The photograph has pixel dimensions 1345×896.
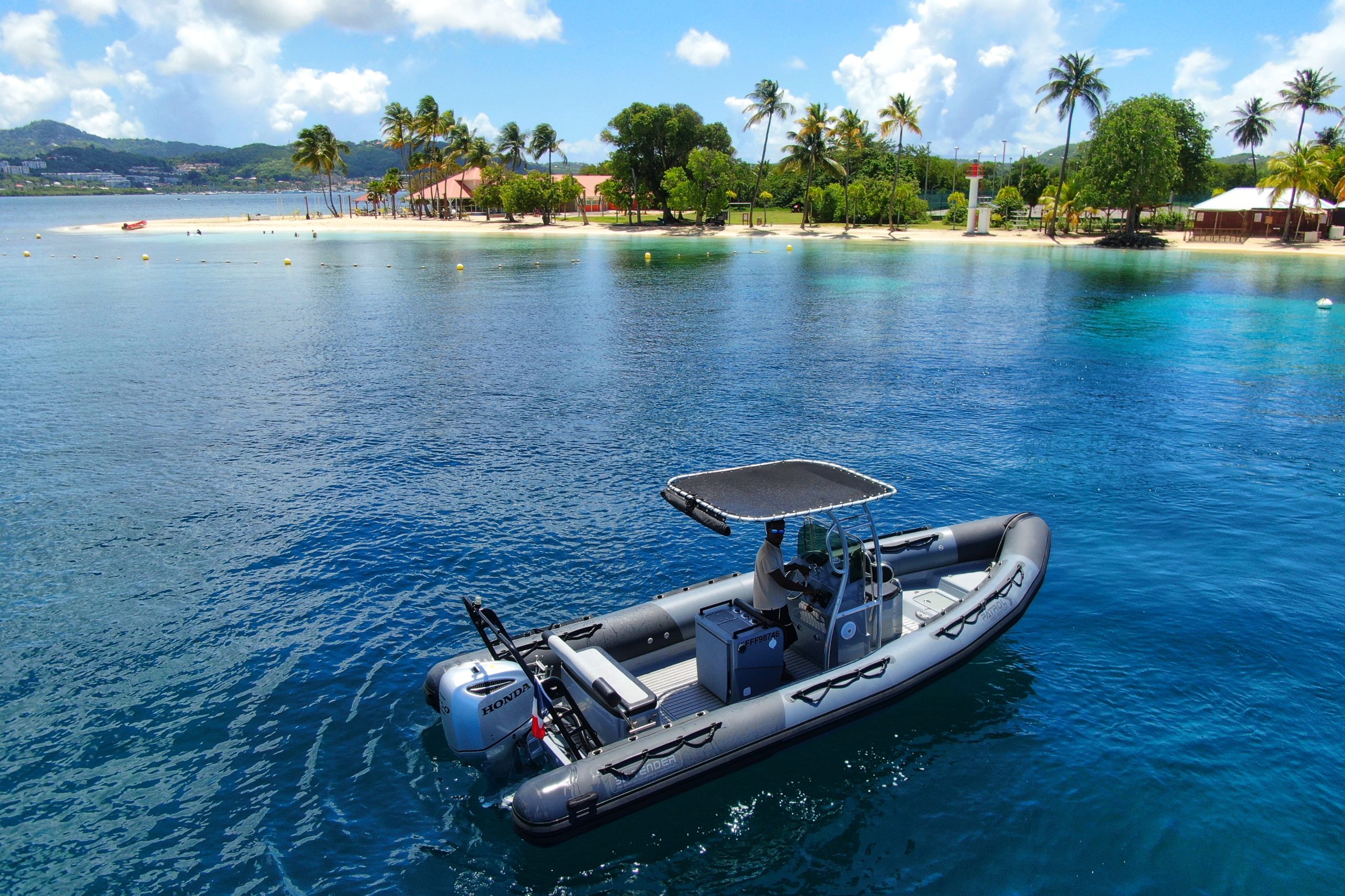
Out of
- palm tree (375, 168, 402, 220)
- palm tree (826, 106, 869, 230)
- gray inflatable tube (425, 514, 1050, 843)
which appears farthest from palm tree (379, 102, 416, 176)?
gray inflatable tube (425, 514, 1050, 843)

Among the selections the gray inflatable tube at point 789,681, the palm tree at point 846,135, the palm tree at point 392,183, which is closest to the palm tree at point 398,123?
the palm tree at point 392,183

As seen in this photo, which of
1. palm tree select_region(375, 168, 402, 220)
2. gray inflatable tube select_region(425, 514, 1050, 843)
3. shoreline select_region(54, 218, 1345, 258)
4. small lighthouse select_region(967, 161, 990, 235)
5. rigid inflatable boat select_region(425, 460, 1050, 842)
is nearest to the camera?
gray inflatable tube select_region(425, 514, 1050, 843)

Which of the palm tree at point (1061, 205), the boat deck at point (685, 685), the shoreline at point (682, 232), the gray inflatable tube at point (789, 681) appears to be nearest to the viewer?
the gray inflatable tube at point (789, 681)

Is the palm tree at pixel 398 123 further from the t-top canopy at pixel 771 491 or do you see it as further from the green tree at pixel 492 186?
the t-top canopy at pixel 771 491

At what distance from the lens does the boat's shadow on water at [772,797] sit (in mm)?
8078

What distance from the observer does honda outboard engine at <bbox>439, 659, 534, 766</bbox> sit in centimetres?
809

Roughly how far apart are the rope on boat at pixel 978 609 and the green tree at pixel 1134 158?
65.0 m

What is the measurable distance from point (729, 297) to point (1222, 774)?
3923cm

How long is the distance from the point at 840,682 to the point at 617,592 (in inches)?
197

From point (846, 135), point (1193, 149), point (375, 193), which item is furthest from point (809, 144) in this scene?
point (375, 193)

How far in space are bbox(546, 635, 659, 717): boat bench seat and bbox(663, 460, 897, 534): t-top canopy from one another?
177 centimetres

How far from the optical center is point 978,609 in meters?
10.5

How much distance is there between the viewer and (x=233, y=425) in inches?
854

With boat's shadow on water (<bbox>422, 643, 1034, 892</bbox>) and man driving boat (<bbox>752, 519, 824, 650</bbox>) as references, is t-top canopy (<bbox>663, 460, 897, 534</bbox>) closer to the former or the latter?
man driving boat (<bbox>752, 519, 824, 650</bbox>)
